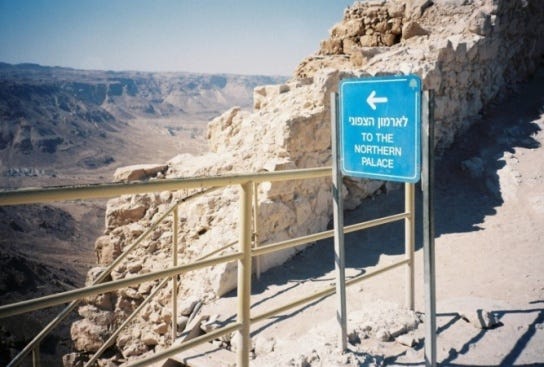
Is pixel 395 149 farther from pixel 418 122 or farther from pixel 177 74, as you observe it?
pixel 177 74

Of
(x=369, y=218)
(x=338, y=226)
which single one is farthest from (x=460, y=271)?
(x=338, y=226)

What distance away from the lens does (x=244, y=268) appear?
2240 mm

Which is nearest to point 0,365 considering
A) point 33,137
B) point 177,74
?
point 33,137

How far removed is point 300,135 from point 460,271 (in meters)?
2.86

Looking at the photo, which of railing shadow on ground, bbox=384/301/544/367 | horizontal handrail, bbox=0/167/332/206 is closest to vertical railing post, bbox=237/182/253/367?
horizontal handrail, bbox=0/167/332/206

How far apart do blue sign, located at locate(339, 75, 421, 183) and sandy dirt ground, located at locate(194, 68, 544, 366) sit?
4.38ft

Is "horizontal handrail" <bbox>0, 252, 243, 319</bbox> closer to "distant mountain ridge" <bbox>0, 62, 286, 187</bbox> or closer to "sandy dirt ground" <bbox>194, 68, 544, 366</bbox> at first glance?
"sandy dirt ground" <bbox>194, 68, 544, 366</bbox>

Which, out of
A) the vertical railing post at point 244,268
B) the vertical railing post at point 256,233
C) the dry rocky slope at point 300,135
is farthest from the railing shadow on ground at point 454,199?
the vertical railing post at point 244,268

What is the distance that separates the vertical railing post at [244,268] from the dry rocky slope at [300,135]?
2880 mm

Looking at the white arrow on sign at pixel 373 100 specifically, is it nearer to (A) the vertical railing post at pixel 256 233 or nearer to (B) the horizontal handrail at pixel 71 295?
(B) the horizontal handrail at pixel 71 295

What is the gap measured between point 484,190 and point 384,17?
16.5 feet

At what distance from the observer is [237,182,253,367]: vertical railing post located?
7.30 feet

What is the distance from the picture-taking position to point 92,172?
46.8m

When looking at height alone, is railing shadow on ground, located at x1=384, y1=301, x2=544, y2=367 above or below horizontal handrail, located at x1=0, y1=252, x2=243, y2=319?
below
